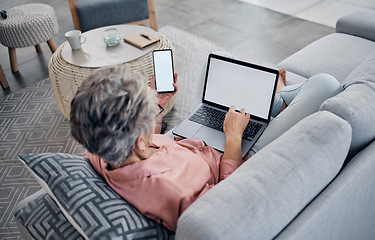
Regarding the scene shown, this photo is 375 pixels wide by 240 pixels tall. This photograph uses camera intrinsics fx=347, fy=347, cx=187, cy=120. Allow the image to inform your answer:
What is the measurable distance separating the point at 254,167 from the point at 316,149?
195 millimetres

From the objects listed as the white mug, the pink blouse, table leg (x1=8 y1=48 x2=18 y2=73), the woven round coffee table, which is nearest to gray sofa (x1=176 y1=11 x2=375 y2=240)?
the pink blouse

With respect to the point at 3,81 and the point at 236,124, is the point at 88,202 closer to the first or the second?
the point at 236,124

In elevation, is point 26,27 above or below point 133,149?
below

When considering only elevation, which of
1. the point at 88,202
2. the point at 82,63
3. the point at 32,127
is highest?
the point at 88,202

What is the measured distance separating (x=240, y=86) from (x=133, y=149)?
29.3 inches

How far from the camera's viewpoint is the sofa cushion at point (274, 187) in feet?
2.76

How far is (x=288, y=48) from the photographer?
3.24 metres

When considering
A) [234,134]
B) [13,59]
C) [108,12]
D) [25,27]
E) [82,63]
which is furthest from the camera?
[108,12]

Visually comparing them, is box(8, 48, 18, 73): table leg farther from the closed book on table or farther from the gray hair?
the gray hair

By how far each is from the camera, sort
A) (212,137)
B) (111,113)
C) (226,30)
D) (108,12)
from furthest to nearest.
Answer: (226,30) → (108,12) → (212,137) → (111,113)

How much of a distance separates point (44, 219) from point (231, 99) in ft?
3.13

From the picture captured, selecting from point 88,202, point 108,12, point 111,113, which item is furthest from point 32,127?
point 111,113

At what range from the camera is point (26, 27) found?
2959 millimetres

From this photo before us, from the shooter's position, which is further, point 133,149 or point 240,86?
point 240,86
